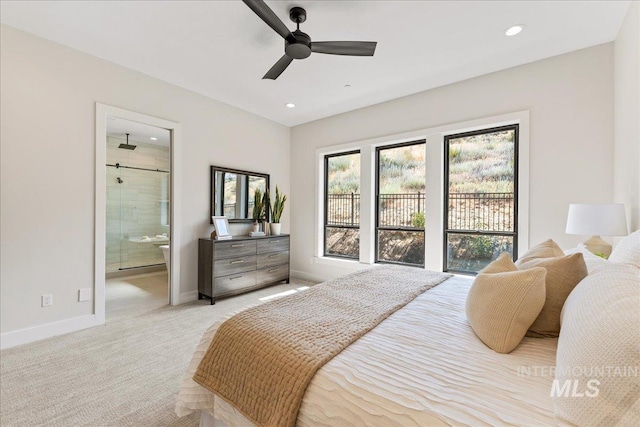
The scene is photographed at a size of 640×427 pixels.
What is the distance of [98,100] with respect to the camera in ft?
9.59

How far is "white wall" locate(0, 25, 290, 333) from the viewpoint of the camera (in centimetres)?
245

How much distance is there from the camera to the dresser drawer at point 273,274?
4.11 metres

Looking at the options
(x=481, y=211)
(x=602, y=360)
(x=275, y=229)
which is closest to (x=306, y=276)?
(x=275, y=229)

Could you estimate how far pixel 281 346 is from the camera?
1.13 metres

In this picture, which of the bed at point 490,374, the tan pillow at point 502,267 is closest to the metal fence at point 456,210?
the bed at point 490,374

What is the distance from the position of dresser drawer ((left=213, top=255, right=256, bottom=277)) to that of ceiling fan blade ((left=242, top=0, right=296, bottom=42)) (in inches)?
105

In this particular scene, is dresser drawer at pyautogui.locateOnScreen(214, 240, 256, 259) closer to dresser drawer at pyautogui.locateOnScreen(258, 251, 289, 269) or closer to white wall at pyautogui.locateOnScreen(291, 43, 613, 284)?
dresser drawer at pyautogui.locateOnScreen(258, 251, 289, 269)

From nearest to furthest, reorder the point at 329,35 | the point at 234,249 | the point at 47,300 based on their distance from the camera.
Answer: the point at 329,35
the point at 47,300
the point at 234,249

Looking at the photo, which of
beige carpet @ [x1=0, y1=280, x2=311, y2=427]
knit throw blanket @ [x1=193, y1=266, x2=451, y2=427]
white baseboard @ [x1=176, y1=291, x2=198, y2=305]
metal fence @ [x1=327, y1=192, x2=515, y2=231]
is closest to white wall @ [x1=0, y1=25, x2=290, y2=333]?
beige carpet @ [x1=0, y1=280, x2=311, y2=427]

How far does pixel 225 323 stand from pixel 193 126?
314 cm

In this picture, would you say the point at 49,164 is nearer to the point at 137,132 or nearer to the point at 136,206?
the point at 137,132

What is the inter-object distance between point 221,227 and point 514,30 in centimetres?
379

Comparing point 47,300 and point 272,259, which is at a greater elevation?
point 272,259

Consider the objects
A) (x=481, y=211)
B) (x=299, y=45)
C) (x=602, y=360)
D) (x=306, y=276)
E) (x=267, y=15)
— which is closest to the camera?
(x=602, y=360)
